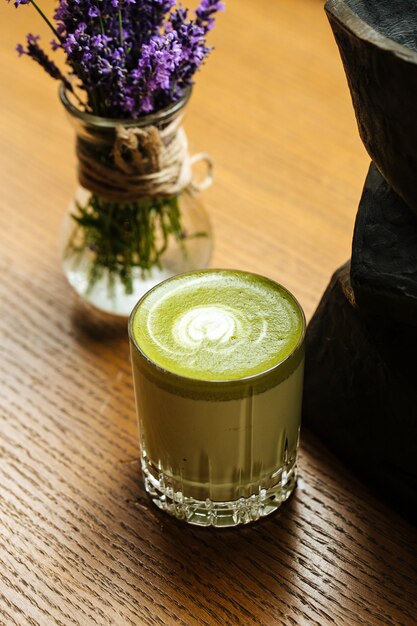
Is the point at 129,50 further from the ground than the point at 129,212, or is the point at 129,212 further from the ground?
the point at 129,50

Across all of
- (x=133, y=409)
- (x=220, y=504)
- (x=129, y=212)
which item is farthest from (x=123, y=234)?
(x=220, y=504)

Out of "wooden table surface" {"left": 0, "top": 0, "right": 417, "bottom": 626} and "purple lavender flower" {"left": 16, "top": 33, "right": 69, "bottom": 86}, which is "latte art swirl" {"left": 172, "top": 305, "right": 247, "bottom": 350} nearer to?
"wooden table surface" {"left": 0, "top": 0, "right": 417, "bottom": 626}

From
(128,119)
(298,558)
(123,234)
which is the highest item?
(128,119)

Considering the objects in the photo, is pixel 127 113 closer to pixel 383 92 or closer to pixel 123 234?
pixel 123 234

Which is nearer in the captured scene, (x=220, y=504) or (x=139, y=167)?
(x=220, y=504)

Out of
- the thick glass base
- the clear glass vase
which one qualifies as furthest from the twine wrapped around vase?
the thick glass base

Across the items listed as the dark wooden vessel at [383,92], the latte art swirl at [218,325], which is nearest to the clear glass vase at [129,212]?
the latte art swirl at [218,325]

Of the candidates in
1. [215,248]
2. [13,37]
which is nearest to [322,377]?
[215,248]

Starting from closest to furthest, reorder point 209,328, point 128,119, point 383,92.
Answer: point 383,92, point 209,328, point 128,119
